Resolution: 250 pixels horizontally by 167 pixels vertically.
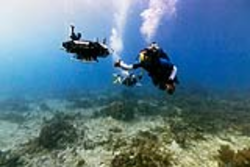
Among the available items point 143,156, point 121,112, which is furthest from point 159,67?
point 121,112

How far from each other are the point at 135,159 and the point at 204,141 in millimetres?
4003

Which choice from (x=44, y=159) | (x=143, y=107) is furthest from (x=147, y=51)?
(x=143, y=107)

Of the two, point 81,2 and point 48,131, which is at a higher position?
point 81,2

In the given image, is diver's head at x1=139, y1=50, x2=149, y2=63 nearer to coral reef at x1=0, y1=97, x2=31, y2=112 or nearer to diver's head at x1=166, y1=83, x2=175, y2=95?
diver's head at x1=166, y1=83, x2=175, y2=95

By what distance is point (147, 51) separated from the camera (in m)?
6.70

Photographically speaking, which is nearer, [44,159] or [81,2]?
[44,159]

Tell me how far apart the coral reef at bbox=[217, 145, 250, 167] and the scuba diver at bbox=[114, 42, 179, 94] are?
6.12 m

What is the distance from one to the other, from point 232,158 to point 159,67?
23.1 ft

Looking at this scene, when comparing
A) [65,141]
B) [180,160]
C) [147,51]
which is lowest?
[180,160]

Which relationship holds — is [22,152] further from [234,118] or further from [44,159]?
[234,118]

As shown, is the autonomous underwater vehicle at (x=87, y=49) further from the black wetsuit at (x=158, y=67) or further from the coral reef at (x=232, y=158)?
the coral reef at (x=232, y=158)

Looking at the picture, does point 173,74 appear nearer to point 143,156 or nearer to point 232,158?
point 143,156

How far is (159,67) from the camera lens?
6527mm

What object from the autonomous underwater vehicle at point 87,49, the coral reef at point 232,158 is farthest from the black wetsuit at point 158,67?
the coral reef at point 232,158
